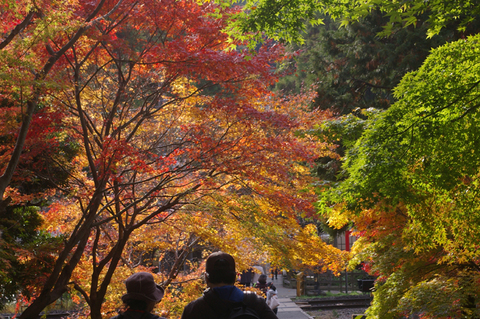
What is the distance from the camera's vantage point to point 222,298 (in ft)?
7.00

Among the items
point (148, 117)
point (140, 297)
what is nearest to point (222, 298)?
point (140, 297)

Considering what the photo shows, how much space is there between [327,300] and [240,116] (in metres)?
14.7

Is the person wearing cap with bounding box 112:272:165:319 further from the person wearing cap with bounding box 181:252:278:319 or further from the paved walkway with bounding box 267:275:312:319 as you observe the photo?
the paved walkway with bounding box 267:275:312:319

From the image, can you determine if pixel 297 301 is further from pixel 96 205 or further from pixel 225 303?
pixel 225 303

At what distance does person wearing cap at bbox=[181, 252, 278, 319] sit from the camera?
2117mm

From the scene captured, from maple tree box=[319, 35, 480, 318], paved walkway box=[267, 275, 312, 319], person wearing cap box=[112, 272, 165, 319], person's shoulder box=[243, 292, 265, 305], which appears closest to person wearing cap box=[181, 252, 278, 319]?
person's shoulder box=[243, 292, 265, 305]

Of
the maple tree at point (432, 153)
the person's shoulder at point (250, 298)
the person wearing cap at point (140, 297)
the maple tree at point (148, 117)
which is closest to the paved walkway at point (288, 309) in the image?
the maple tree at point (148, 117)

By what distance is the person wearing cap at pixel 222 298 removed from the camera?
212cm

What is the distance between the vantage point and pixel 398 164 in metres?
4.11

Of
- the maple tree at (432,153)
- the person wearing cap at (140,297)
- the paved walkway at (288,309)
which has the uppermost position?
the maple tree at (432,153)

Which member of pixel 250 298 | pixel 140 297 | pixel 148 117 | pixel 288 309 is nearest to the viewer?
pixel 250 298

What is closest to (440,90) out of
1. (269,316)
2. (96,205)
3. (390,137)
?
(390,137)

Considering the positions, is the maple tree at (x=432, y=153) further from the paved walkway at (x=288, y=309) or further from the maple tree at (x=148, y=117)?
the paved walkway at (x=288, y=309)

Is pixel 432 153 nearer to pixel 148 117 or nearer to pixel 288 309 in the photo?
pixel 148 117
